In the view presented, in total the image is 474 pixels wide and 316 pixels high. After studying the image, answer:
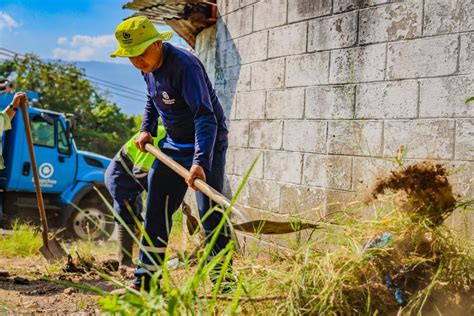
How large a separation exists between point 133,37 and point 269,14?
1.96 metres

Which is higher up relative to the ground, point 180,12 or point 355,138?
point 180,12

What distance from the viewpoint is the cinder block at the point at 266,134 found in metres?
4.79

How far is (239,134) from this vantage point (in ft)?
17.6

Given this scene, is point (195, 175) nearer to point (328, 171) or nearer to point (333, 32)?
point (328, 171)

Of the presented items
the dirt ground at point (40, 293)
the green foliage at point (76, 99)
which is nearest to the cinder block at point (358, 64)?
the dirt ground at point (40, 293)

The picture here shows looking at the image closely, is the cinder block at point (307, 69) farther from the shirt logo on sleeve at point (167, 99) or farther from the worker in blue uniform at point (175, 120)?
the shirt logo on sleeve at point (167, 99)

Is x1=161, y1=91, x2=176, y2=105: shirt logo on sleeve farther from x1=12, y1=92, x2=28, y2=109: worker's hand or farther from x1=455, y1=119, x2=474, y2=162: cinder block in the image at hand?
x1=12, y1=92, x2=28, y2=109: worker's hand

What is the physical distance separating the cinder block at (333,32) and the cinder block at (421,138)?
2.51 feet

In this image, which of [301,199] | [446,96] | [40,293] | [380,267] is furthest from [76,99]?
[380,267]

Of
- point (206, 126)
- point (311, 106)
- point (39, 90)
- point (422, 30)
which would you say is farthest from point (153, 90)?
point (39, 90)

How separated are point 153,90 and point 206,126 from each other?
56 cm

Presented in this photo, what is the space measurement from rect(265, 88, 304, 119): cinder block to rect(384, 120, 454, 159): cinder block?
0.89 metres

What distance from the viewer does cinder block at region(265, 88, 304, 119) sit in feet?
15.0

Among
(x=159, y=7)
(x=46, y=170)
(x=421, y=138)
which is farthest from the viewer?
(x=46, y=170)
